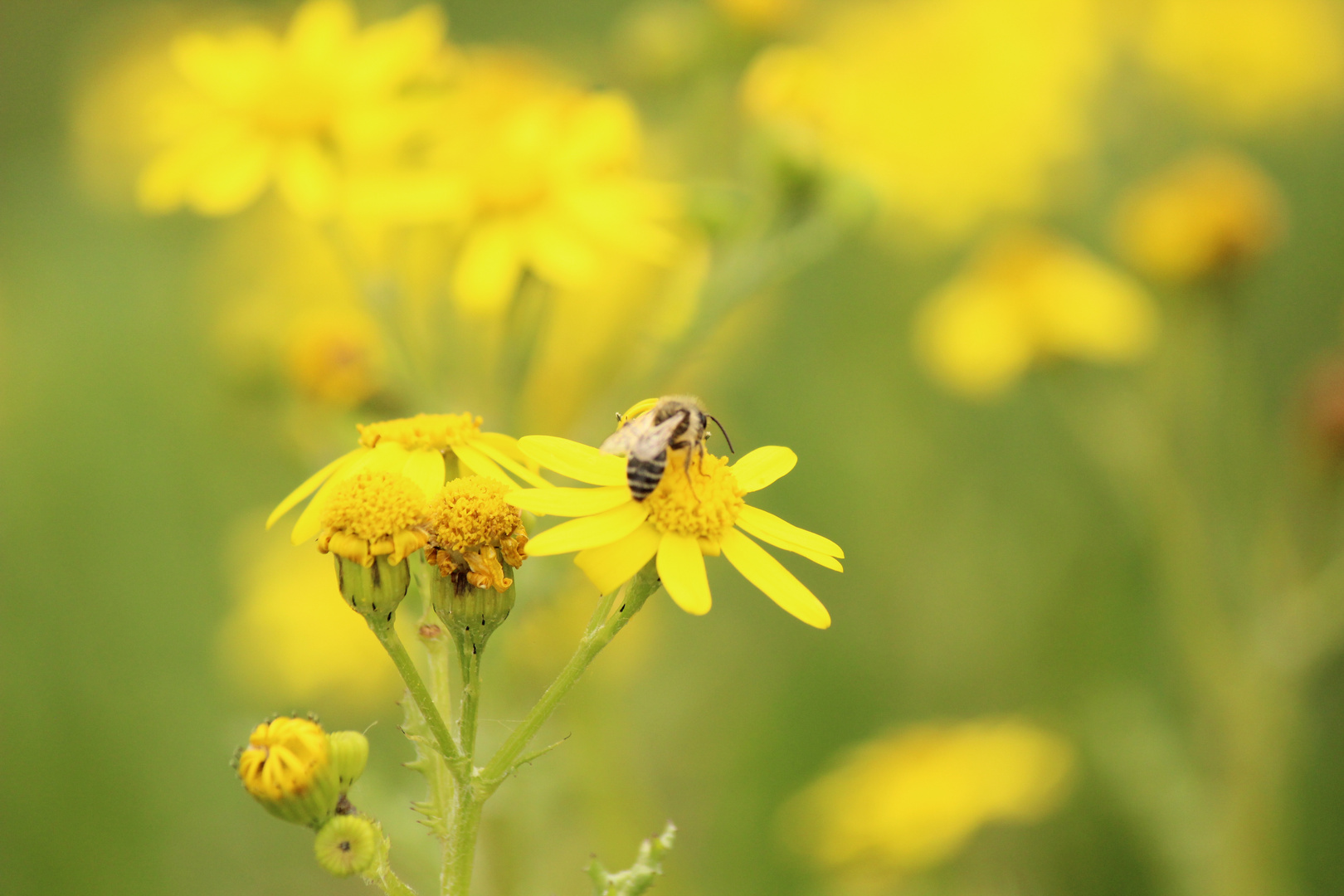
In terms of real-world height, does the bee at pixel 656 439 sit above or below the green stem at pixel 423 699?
above

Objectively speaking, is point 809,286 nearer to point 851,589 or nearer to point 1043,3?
point 1043,3

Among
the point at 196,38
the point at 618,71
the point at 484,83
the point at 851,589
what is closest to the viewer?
the point at 196,38

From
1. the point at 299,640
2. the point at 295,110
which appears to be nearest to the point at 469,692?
the point at 295,110

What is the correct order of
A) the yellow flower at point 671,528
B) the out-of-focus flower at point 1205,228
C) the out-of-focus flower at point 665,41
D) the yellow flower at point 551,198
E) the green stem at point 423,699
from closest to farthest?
the green stem at point 423,699
the yellow flower at point 671,528
the yellow flower at point 551,198
the out-of-focus flower at point 665,41
the out-of-focus flower at point 1205,228

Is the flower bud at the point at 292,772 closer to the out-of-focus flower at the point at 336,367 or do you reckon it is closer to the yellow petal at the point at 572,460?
the yellow petal at the point at 572,460

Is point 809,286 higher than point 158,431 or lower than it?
higher

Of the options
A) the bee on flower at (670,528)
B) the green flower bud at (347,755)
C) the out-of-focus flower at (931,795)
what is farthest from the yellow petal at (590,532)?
the out-of-focus flower at (931,795)

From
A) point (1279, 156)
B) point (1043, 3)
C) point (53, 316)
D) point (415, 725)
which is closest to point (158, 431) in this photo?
point (53, 316)

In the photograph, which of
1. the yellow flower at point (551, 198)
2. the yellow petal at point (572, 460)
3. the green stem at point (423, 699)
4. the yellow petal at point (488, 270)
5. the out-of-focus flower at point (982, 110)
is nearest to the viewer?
the green stem at point (423, 699)
